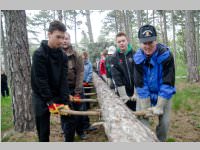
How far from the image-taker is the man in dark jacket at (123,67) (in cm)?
510

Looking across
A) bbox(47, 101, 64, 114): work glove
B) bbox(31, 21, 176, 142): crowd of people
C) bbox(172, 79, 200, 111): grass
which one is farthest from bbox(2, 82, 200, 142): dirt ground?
bbox(47, 101, 64, 114): work glove

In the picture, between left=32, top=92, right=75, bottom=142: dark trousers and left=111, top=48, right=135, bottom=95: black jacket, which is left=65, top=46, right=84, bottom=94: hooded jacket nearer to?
left=111, top=48, right=135, bottom=95: black jacket

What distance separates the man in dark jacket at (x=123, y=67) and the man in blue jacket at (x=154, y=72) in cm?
98

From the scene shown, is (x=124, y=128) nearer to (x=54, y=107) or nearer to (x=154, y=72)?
(x=154, y=72)

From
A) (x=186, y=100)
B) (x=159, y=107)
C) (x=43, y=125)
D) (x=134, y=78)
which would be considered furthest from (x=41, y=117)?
(x=186, y=100)

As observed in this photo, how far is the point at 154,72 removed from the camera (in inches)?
157

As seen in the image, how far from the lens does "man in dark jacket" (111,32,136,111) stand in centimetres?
510

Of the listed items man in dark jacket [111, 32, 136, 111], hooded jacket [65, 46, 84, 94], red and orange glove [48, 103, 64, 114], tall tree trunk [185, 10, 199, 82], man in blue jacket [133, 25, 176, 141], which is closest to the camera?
man in blue jacket [133, 25, 176, 141]

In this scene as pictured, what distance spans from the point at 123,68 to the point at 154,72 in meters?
1.24

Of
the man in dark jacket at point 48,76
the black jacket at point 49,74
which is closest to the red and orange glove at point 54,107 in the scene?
the man in dark jacket at point 48,76

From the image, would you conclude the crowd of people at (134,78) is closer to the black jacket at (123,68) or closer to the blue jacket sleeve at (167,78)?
the blue jacket sleeve at (167,78)

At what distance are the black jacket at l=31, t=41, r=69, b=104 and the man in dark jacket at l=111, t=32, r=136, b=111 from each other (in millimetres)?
1157

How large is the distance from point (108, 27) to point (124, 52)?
44079 mm

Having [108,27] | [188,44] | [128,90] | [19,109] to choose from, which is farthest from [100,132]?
[108,27]
